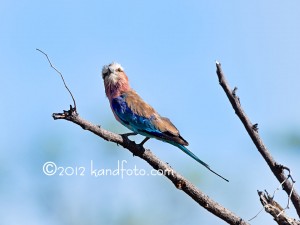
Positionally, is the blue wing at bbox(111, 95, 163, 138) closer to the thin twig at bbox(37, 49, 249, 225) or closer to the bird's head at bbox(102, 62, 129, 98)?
the bird's head at bbox(102, 62, 129, 98)

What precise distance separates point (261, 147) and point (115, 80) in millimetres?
1419

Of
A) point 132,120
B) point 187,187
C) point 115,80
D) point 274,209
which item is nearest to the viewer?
point 274,209

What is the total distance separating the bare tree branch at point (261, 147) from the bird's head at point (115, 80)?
1284 mm

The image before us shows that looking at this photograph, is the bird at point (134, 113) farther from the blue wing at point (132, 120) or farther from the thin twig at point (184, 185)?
the thin twig at point (184, 185)

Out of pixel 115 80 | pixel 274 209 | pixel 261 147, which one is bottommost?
pixel 274 209

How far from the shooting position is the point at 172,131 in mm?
4180

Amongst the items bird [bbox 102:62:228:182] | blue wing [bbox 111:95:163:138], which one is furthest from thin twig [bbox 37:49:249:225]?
blue wing [bbox 111:95:163:138]

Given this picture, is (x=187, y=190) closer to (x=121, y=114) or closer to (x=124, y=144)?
(x=124, y=144)

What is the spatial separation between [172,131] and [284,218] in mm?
971

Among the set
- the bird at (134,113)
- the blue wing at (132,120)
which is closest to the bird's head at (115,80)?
the bird at (134,113)

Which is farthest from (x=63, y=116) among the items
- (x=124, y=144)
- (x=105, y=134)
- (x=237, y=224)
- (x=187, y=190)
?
(x=237, y=224)

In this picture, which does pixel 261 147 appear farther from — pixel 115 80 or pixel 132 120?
pixel 115 80

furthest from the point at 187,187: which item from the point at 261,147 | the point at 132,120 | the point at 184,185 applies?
the point at 132,120

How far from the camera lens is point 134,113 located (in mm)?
4391
